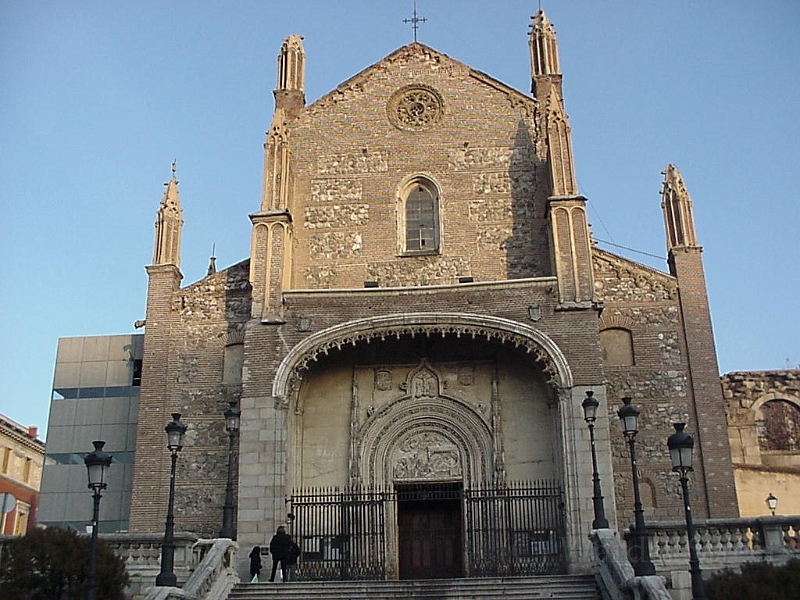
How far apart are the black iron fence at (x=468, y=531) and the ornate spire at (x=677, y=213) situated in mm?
7950

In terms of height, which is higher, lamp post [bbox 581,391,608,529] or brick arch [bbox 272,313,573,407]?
brick arch [bbox 272,313,573,407]

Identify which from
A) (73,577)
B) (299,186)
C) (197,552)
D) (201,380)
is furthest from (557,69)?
(73,577)

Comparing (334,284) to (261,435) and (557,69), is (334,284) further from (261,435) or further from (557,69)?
(557,69)

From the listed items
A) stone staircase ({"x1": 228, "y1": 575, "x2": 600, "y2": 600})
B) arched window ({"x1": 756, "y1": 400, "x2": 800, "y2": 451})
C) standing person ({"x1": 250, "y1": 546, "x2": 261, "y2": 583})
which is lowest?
stone staircase ({"x1": 228, "y1": 575, "x2": 600, "y2": 600})

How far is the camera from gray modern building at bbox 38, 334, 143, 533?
27.1 m

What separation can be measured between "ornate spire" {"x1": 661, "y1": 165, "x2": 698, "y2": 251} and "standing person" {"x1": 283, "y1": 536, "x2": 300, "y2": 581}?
13.2m

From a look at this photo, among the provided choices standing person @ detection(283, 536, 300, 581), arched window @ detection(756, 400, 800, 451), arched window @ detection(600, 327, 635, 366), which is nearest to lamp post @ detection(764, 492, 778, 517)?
arched window @ detection(756, 400, 800, 451)

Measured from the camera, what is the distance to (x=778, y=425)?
31.5 metres

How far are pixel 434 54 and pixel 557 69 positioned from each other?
3770 mm

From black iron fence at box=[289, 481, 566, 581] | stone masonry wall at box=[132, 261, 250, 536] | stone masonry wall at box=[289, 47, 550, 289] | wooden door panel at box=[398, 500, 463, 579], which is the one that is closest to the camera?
black iron fence at box=[289, 481, 566, 581]

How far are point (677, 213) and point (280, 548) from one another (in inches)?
571

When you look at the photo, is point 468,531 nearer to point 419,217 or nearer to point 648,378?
point 648,378

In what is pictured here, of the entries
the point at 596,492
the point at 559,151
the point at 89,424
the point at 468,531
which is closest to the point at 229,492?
the point at 468,531

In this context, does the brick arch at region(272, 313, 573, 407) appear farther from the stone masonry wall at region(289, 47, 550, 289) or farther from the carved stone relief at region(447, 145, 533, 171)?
the carved stone relief at region(447, 145, 533, 171)
